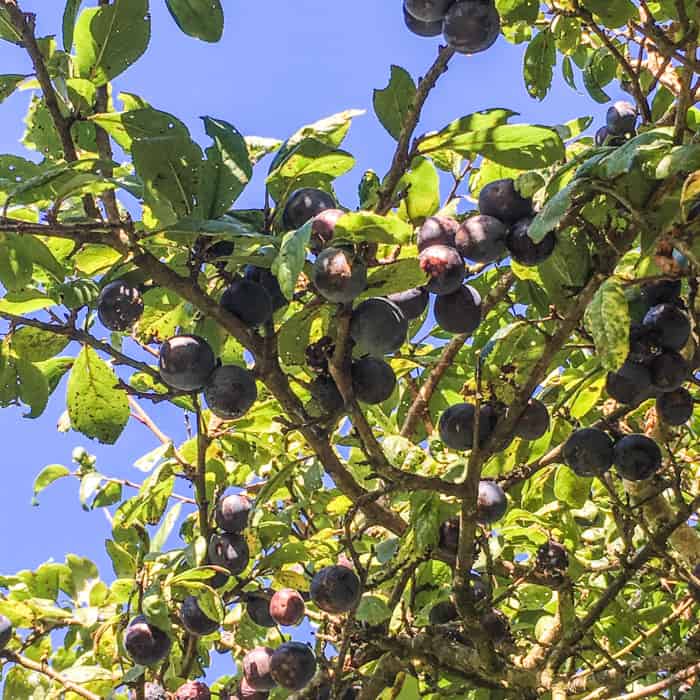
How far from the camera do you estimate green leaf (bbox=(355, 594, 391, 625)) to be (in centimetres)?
205

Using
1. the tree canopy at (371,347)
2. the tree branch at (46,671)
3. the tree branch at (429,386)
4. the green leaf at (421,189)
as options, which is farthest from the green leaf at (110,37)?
the tree branch at (46,671)

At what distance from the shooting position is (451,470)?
2.00 m

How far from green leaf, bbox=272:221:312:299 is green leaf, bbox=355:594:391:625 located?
975 mm

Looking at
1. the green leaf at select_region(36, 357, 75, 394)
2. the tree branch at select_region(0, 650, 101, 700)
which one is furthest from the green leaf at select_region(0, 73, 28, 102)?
the tree branch at select_region(0, 650, 101, 700)

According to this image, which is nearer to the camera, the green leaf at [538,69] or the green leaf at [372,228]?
the green leaf at [372,228]

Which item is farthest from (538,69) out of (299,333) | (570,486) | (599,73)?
(299,333)

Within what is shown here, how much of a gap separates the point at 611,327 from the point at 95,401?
101 cm

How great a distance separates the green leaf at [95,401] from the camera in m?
1.86

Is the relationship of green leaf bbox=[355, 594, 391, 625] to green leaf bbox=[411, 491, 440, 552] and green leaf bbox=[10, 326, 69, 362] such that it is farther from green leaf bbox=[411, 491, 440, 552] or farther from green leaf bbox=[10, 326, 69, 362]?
green leaf bbox=[10, 326, 69, 362]

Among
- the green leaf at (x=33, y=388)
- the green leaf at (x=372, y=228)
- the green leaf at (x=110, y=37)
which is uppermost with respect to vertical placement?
the green leaf at (x=110, y=37)

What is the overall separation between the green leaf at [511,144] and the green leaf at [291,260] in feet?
1.48

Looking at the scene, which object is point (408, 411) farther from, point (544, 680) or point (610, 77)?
point (610, 77)

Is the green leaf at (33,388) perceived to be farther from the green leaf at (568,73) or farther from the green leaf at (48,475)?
the green leaf at (568,73)

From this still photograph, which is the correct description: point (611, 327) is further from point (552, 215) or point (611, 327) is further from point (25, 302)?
point (25, 302)
